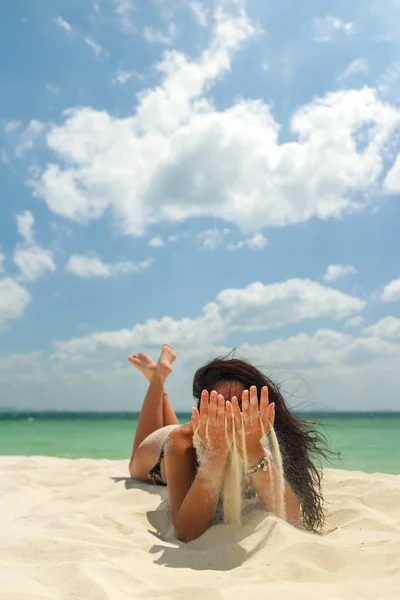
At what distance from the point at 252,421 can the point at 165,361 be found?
102 inches

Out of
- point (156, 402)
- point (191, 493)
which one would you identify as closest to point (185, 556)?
point (191, 493)

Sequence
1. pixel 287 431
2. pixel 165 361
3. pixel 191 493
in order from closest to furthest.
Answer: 1. pixel 191 493
2. pixel 287 431
3. pixel 165 361

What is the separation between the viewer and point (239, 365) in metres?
2.99

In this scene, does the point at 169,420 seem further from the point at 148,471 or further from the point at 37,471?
the point at 37,471

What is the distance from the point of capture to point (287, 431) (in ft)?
10.1

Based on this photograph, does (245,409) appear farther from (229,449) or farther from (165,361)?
(165,361)

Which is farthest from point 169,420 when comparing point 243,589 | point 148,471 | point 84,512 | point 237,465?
point 243,589

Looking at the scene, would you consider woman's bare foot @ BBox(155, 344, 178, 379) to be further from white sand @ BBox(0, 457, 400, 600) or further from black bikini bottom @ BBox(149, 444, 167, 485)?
white sand @ BBox(0, 457, 400, 600)

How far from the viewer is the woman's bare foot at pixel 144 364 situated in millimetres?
5085

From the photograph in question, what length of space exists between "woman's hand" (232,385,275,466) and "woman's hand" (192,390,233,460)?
0.14 ft

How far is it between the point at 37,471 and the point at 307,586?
4.26 metres

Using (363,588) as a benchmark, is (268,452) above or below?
above

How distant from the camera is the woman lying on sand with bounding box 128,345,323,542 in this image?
2441 millimetres

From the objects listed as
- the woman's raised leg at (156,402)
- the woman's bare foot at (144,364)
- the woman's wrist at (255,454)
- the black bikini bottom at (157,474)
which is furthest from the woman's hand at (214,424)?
the woman's bare foot at (144,364)
